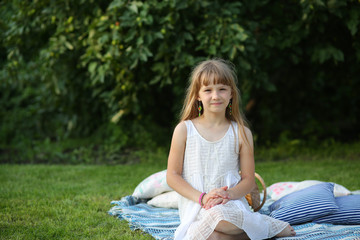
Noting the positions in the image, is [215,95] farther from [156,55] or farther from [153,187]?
[156,55]

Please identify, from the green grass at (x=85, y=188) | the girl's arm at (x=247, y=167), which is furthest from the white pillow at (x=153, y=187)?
the girl's arm at (x=247, y=167)

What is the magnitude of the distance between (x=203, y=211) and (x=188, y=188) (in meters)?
0.17

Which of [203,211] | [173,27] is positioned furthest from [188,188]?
[173,27]

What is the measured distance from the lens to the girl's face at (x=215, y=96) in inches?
99.2

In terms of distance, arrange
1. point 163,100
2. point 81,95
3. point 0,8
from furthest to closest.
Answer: point 163,100 < point 81,95 < point 0,8

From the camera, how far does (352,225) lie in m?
2.79

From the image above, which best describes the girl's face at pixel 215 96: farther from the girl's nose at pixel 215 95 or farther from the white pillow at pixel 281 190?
the white pillow at pixel 281 190

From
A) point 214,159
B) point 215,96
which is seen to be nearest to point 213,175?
point 214,159

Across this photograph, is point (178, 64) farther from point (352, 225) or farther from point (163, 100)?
point (352, 225)

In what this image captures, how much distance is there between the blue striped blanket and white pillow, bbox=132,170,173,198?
75mm

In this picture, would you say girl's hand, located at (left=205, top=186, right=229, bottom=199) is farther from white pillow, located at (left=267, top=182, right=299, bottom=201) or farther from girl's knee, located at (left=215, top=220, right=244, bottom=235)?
white pillow, located at (left=267, top=182, right=299, bottom=201)

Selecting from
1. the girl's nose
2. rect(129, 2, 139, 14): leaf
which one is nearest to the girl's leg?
the girl's nose

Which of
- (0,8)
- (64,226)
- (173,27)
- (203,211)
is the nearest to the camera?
(203,211)

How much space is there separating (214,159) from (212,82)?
18.4 inches
